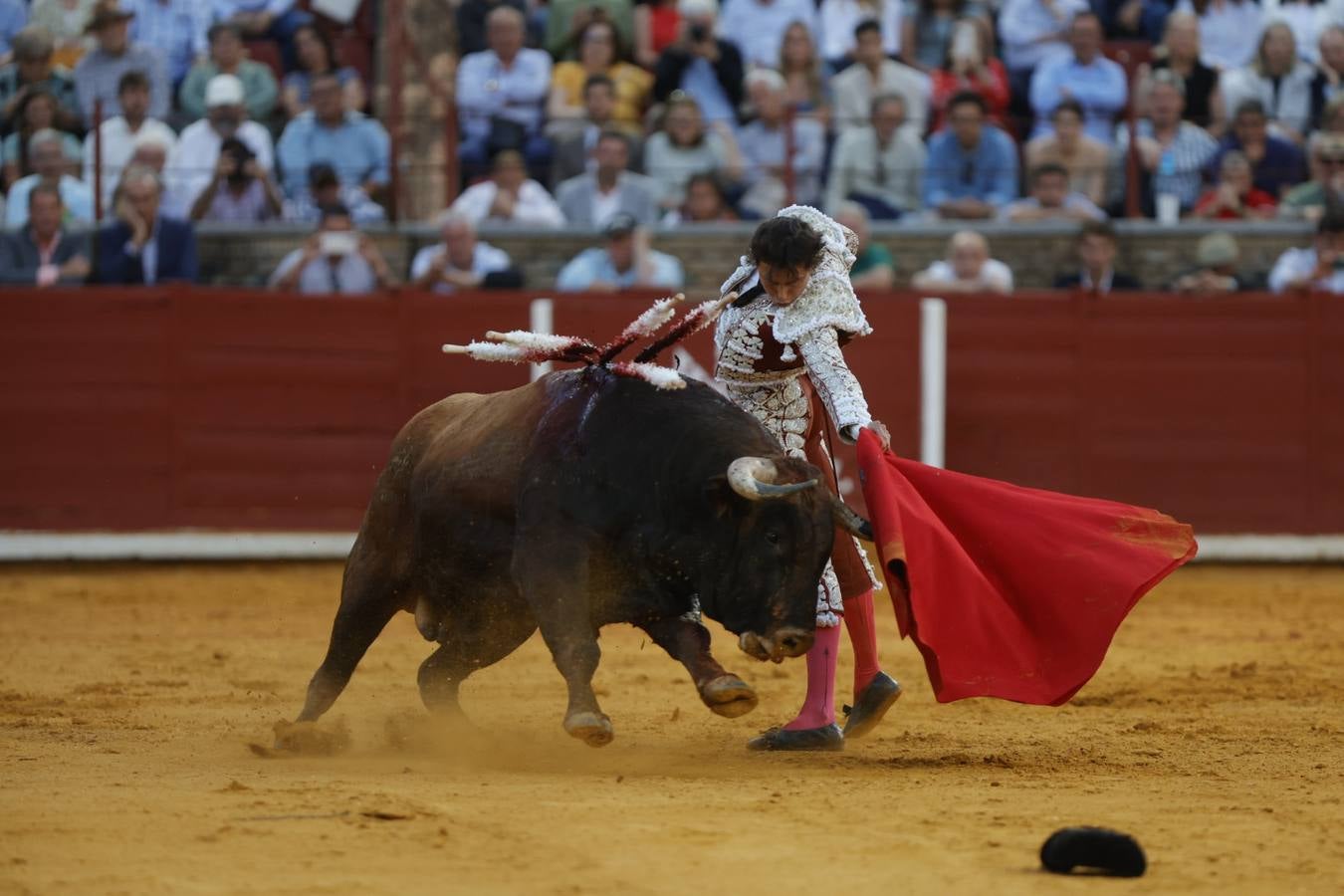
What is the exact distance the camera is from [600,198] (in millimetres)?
11031

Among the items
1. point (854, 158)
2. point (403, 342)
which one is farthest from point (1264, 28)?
point (403, 342)

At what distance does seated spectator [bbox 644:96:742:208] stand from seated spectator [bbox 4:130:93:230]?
2.93 meters

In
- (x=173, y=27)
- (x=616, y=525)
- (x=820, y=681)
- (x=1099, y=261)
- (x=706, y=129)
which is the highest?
(x=173, y=27)

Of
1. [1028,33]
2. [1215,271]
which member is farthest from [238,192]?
[1215,271]

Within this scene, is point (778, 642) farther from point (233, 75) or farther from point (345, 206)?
point (233, 75)

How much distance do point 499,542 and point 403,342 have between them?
541cm

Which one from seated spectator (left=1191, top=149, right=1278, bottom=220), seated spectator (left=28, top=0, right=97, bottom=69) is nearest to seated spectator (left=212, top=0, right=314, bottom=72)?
seated spectator (left=28, top=0, right=97, bottom=69)

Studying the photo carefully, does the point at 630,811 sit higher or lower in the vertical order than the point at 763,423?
lower

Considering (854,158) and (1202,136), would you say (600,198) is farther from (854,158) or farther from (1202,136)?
(1202,136)

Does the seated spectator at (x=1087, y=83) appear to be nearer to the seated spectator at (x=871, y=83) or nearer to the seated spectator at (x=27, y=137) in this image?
the seated spectator at (x=871, y=83)

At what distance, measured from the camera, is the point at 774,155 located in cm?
1106

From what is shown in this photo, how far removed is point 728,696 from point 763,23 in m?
7.66

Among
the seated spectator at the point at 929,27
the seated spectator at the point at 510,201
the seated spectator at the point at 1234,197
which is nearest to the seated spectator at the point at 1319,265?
the seated spectator at the point at 1234,197

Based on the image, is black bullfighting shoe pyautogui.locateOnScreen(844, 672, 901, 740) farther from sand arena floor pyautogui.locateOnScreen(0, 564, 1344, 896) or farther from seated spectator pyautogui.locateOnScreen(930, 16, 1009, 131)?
seated spectator pyautogui.locateOnScreen(930, 16, 1009, 131)
